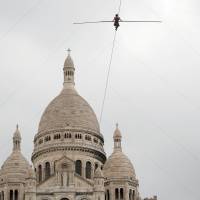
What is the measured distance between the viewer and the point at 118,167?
307 ft

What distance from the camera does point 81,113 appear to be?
102 meters

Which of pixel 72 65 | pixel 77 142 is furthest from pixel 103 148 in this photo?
pixel 72 65

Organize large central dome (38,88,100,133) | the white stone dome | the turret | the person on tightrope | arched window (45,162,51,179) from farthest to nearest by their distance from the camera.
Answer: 1. large central dome (38,88,100,133)
2. arched window (45,162,51,179)
3. the white stone dome
4. the turret
5. the person on tightrope

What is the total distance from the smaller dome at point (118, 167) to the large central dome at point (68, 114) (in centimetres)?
666

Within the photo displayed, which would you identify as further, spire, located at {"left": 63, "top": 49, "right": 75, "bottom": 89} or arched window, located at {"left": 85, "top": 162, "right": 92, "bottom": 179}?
spire, located at {"left": 63, "top": 49, "right": 75, "bottom": 89}

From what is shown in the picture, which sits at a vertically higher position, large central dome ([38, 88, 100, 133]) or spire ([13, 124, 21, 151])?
large central dome ([38, 88, 100, 133])

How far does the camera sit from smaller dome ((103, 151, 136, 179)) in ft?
303

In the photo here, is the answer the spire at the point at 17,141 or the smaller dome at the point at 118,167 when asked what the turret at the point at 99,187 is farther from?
the spire at the point at 17,141

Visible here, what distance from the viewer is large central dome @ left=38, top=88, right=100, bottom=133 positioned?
101 m

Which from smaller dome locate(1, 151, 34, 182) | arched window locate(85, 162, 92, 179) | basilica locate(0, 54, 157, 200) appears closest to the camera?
basilica locate(0, 54, 157, 200)

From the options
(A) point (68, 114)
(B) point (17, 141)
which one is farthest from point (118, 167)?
(B) point (17, 141)

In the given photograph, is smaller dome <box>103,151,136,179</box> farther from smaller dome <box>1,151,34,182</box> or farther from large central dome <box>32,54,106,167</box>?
smaller dome <box>1,151,34,182</box>

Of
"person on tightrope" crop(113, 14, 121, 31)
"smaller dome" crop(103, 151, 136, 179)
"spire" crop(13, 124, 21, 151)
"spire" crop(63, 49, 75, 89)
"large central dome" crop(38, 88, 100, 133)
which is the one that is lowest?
"person on tightrope" crop(113, 14, 121, 31)

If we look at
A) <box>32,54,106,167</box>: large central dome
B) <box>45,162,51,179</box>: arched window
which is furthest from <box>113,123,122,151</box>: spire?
<box>45,162,51,179</box>: arched window
